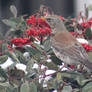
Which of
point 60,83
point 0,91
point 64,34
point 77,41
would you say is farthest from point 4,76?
point 64,34

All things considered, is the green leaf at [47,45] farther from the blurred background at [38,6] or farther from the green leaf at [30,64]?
the blurred background at [38,6]

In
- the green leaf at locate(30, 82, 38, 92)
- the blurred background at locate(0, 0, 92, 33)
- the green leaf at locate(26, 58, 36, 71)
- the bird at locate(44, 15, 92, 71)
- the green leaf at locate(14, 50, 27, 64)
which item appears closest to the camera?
the green leaf at locate(30, 82, 38, 92)

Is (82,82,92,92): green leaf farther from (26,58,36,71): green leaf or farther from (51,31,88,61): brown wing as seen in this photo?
(51,31,88,61): brown wing

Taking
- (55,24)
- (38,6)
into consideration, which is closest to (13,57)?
(55,24)

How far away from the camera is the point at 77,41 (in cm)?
168

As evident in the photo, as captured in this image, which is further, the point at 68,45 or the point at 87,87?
the point at 68,45

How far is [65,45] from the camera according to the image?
178 centimetres

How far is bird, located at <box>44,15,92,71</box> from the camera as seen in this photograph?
1580 mm

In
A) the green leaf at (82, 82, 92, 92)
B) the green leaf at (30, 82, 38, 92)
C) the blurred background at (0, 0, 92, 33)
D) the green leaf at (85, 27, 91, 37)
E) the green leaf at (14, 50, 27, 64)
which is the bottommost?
the blurred background at (0, 0, 92, 33)

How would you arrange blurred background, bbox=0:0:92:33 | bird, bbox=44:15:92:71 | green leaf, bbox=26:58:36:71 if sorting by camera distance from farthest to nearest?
1. blurred background, bbox=0:0:92:33
2. bird, bbox=44:15:92:71
3. green leaf, bbox=26:58:36:71

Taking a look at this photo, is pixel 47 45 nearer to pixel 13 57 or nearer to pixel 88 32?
pixel 13 57

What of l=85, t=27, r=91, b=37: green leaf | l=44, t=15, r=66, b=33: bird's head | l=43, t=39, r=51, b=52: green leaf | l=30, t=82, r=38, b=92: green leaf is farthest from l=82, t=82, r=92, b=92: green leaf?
l=44, t=15, r=66, b=33: bird's head

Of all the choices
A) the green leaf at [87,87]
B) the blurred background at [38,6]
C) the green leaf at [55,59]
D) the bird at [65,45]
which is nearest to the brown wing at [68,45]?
the bird at [65,45]

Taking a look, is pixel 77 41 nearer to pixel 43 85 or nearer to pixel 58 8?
pixel 43 85
